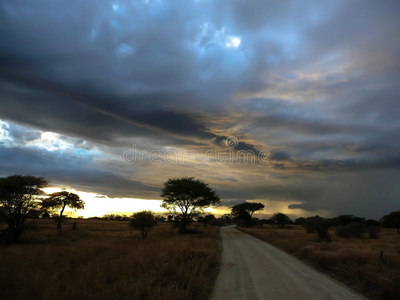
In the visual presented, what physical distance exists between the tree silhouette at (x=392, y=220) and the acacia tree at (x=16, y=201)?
80735 millimetres

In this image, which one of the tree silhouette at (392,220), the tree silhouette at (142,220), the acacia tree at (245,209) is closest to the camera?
the tree silhouette at (142,220)

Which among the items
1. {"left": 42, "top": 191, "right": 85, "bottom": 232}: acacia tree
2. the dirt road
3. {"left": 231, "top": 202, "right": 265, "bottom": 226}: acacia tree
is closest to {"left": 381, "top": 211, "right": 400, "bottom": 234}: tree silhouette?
{"left": 231, "top": 202, "right": 265, "bottom": 226}: acacia tree

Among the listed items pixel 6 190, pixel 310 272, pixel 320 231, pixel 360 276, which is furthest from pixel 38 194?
pixel 320 231

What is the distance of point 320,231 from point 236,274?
31.1m

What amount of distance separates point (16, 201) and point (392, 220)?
83083 mm

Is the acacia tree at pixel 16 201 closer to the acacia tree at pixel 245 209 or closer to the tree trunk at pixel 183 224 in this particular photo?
the tree trunk at pixel 183 224

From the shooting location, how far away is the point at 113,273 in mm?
9578

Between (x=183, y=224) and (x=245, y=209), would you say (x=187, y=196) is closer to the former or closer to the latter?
(x=183, y=224)

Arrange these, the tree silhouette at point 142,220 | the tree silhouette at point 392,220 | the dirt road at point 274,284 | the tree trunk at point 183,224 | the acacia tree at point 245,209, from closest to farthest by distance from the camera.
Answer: the dirt road at point 274,284 → the tree silhouette at point 142,220 → the tree trunk at point 183,224 → the tree silhouette at point 392,220 → the acacia tree at point 245,209

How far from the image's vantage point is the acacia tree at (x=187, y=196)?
46750 mm

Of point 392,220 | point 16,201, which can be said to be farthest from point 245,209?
point 16,201

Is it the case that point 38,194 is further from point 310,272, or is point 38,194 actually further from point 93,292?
point 310,272

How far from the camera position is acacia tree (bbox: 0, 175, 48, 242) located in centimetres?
2852

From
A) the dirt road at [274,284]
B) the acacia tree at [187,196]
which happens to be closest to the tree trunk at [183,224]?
the acacia tree at [187,196]
